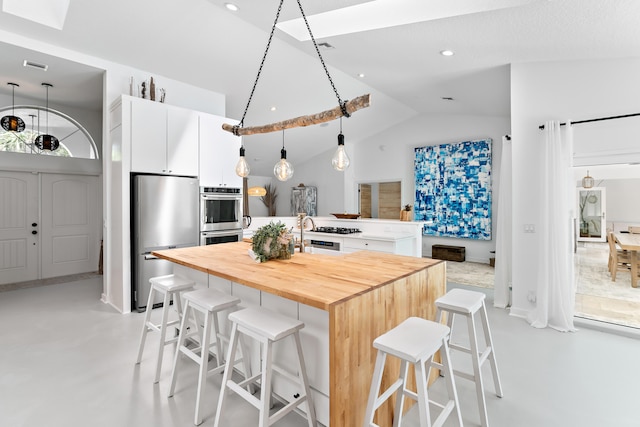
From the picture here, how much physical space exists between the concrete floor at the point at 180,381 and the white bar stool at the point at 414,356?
1.38 ft

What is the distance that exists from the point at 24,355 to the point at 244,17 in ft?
12.7

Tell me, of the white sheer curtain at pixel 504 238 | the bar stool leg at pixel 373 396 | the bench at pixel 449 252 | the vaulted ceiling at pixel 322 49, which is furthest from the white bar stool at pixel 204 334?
the bench at pixel 449 252

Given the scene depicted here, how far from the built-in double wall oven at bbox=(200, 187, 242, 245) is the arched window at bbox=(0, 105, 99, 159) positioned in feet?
10.0

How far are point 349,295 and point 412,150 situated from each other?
6.90m

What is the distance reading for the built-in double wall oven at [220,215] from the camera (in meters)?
4.39

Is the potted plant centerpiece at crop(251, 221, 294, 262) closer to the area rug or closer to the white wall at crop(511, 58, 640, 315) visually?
the white wall at crop(511, 58, 640, 315)

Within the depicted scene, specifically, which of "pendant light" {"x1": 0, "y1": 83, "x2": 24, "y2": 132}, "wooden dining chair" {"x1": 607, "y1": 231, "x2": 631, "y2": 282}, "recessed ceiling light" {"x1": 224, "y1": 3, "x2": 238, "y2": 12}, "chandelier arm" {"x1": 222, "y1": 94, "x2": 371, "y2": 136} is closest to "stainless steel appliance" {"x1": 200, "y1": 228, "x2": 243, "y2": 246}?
"chandelier arm" {"x1": 222, "y1": 94, "x2": 371, "y2": 136}

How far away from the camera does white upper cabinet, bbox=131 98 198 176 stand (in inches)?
151

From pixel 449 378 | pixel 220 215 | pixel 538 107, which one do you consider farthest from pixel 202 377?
pixel 538 107

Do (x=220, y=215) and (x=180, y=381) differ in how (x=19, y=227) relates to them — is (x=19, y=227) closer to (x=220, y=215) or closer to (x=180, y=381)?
(x=220, y=215)

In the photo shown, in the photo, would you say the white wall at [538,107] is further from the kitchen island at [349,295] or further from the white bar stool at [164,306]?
the white bar stool at [164,306]

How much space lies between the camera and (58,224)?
5578 millimetres

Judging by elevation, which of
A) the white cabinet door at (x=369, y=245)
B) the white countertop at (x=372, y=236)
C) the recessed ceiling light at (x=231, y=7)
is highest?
the recessed ceiling light at (x=231, y=7)

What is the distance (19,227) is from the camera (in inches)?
205
